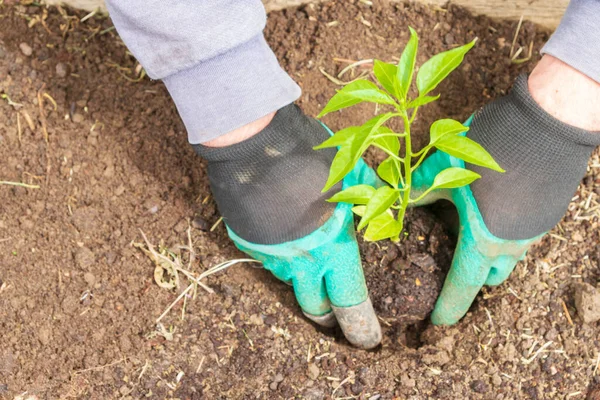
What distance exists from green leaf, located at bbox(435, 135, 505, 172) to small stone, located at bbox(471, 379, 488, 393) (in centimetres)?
64

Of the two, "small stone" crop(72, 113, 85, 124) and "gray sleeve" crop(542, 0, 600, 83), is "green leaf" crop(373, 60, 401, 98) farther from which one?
"small stone" crop(72, 113, 85, 124)

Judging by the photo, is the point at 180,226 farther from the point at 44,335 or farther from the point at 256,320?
the point at 44,335

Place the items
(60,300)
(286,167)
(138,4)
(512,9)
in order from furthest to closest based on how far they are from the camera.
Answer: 1. (512,9)
2. (60,300)
3. (286,167)
4. (138,4)

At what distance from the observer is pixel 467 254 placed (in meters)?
1.61

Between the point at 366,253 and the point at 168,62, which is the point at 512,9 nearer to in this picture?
the point at 366,253

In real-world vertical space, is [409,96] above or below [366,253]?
above

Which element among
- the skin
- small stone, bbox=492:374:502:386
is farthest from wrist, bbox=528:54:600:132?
small stone, bbox=492:374:502:386

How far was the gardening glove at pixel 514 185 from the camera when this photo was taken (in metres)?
1.56

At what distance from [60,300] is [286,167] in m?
0.70

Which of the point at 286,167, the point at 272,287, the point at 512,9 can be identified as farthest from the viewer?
the point at 512,9

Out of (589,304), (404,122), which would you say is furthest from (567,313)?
(404,122)

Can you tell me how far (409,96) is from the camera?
1878mm

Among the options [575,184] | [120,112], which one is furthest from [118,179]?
[575,184]

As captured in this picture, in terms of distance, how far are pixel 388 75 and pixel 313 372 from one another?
0.81 meters
